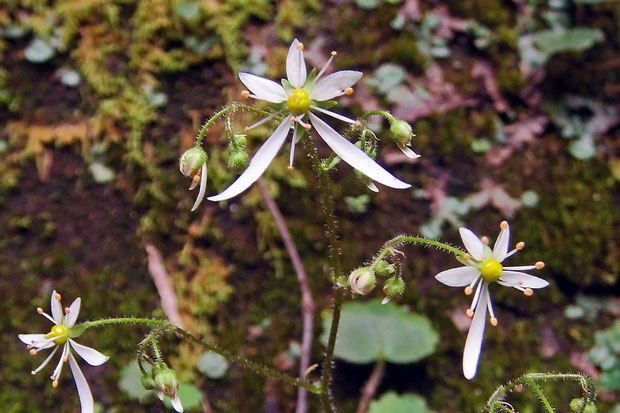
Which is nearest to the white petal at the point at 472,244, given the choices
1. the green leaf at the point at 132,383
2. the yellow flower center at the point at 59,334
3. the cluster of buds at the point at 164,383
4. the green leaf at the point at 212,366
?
the cluster of buds at the point at 164,383

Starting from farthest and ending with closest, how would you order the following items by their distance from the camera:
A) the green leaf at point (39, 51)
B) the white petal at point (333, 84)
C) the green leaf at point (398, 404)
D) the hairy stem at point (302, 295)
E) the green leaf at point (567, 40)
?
the green leaf at point (39, 51), the green leaf at point (567, 40), the hairy stem at point (302, 295), the green leaf at point (398, 404), the white petal at point (333, 84)

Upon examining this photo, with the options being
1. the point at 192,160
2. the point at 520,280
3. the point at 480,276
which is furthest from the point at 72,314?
the point at 520,280

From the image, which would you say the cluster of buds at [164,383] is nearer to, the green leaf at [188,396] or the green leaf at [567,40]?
the green leaf at [188,396]

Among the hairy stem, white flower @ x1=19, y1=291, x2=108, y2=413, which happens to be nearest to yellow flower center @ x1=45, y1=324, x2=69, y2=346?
white flower @ x1=19, y1=291, x2=108, y2=413

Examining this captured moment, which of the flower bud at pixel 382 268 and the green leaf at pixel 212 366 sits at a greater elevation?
the flower bud at pixel 382 268

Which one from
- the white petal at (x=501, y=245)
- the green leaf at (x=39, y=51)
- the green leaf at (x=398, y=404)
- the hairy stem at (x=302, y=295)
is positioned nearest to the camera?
the white petal at (x=501, y=245)

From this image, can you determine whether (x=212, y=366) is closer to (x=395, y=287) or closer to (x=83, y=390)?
(x=83, y=390)

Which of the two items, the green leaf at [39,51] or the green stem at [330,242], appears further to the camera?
the green leaf at [39,51]
